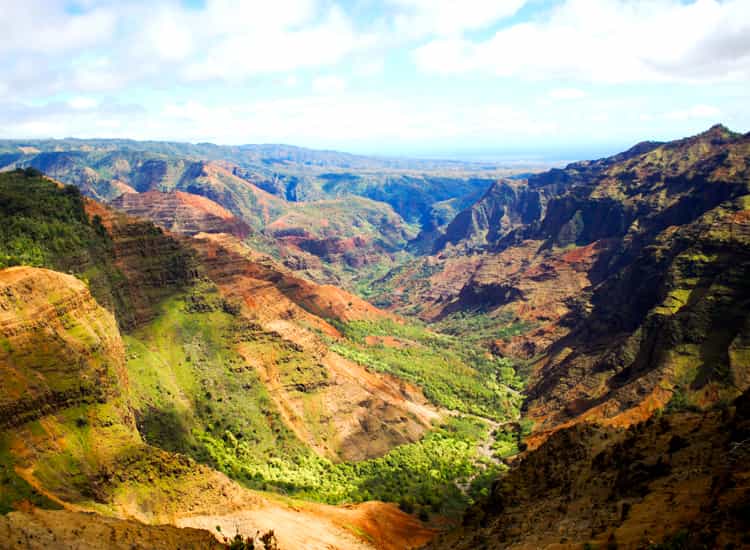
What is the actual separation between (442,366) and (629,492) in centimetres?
11082

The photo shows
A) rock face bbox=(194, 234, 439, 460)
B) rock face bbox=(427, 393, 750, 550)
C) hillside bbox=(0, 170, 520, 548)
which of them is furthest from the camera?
rock face bbox=(194, 234, 439, 460)

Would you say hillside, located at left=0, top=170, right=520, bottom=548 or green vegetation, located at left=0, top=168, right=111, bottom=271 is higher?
green vegetation, located at left=0, top=168, right=111, bottom=271

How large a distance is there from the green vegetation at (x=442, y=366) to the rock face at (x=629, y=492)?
225 feet

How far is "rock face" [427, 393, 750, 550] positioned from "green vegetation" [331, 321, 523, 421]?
68631mm

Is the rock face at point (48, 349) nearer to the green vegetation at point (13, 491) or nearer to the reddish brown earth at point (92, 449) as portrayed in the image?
the reddish brown earth at point (92, 449)

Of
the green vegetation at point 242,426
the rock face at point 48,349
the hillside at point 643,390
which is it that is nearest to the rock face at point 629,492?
the hillside at point 643,390

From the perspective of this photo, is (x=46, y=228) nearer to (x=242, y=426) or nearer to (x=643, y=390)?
(x=242, y=426)

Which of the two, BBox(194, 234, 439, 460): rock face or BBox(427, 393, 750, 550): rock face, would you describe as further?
BBox(194, 234, 439, 460): rock face

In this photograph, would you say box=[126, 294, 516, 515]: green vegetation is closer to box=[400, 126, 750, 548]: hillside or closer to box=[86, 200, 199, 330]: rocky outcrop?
Answer: box=[86, 200, 199, 330]: rocky outcrop

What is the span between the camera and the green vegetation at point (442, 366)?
134 metres

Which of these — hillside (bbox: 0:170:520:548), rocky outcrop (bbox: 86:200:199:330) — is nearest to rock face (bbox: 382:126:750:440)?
hillside (bbox: 0:170:520:548)

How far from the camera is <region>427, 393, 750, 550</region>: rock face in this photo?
3067cm

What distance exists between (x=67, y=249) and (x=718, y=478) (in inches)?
3404

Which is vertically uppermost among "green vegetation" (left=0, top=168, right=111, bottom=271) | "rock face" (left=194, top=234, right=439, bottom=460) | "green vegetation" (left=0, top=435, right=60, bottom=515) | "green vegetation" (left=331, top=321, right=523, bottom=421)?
"green vegetation" (left=0, top=168, right=111, bottom=271)
